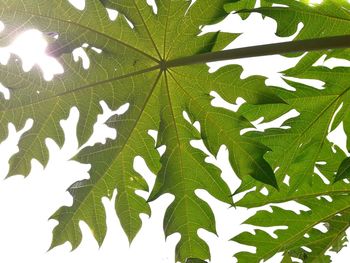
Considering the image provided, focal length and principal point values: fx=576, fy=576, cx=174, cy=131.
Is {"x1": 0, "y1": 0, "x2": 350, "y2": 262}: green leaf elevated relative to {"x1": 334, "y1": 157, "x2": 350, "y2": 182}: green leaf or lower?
elevated

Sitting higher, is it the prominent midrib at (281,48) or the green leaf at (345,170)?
the prominent midrib at (281,48)

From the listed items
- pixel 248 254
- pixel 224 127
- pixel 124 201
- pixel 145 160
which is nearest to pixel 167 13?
pixel 224 127

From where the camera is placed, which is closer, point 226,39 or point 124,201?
point 226,39

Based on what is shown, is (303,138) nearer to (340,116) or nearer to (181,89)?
(340,116)

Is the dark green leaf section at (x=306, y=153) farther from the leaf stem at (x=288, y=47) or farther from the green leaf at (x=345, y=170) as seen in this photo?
the leaf stem at (x=288, y=47)

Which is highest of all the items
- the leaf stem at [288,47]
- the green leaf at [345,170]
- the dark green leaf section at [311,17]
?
the dark green leaf section at [311,17]

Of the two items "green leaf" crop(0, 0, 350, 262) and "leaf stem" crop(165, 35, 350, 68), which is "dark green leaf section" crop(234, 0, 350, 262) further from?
"leaf stem" crop(165, 35, 350, 68)

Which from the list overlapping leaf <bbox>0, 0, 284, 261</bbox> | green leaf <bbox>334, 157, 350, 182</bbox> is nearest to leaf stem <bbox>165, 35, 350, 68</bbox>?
overlapping leaf <bbox>0, 0, 284, 261</bbox>

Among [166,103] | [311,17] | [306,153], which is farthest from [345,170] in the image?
[166,103]

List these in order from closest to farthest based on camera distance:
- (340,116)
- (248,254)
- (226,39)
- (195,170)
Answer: (226,39) < (195,170) < (340,116) < (248,254)

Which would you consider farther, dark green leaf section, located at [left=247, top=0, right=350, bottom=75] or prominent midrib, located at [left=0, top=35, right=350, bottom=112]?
dark green leaf section, located at [left=247, top=0, right=350, bottom=75]

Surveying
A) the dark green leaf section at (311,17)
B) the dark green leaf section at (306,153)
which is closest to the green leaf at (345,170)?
the dark green leaf section at (306,153)
